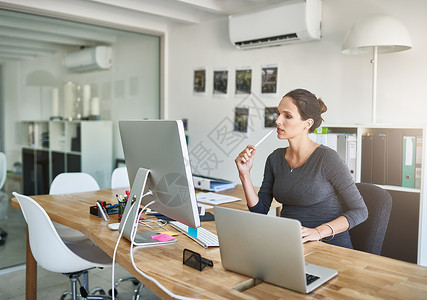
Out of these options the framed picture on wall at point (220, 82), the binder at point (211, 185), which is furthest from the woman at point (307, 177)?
the framed picture on wall at point (220, 82)

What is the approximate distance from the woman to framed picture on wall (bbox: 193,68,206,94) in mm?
2645

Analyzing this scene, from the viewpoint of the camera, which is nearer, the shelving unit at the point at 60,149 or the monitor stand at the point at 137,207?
the monitor stand at the point at 137,207

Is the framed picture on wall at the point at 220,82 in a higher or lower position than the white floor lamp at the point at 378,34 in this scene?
lower

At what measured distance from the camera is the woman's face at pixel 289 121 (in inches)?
78.4

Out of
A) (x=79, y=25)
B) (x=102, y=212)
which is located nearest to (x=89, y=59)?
(x=79, y=25)

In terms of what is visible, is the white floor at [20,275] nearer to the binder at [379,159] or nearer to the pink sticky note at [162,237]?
the pink sticky note at [162,237]

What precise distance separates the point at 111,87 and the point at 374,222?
336 centimetres

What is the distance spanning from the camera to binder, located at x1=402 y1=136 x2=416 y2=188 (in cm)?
280

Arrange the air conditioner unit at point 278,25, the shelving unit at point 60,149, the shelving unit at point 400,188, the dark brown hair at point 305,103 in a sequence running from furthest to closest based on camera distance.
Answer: the shelving unit at point 60,149
the air conditioner unit at point 278,25
the shelving unit at point 400,188
the dark brown hair at point 305,103

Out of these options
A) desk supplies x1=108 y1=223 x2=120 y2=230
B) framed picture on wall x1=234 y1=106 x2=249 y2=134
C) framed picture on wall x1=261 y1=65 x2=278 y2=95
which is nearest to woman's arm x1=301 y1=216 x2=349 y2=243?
desk supplies x1=108 y1=223 x2=120 y2=230

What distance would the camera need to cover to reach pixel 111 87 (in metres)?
4.51

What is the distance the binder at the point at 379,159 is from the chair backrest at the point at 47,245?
6.63ft

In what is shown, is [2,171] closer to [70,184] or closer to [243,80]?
[70,184]

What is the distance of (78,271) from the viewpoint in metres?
2.23
